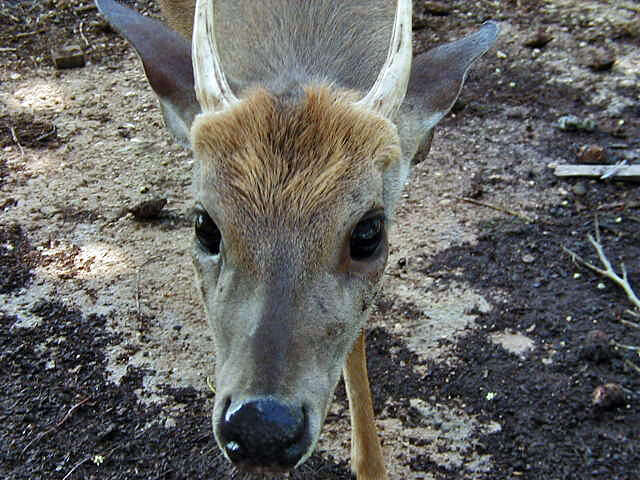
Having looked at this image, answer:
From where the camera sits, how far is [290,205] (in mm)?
2738

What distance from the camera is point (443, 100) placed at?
367 cm

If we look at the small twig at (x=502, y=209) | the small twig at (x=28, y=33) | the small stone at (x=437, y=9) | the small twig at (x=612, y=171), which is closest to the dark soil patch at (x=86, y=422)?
the small twig at (x=502, y=209)

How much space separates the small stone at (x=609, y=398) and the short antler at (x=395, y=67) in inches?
81.1

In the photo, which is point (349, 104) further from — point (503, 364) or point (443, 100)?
point (503, 364)

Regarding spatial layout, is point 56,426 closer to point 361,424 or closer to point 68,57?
point 361,424

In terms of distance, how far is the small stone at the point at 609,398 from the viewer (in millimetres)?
4023

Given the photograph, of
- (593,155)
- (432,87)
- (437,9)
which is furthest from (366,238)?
(437,9)

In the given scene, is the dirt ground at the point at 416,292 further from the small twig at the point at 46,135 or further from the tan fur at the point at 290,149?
the tan fur at the point at 290,149

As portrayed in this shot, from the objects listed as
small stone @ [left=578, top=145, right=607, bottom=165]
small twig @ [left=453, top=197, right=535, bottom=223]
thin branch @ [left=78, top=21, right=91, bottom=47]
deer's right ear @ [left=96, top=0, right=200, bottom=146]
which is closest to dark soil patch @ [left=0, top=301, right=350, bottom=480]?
deer's right ear @ [left=96, top=0, right=200, bottom=146]

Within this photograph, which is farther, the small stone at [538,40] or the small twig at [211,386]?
the small stone at [538,40]

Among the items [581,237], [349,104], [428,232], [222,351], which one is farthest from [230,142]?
[581,237]

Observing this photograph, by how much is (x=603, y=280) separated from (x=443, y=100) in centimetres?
199

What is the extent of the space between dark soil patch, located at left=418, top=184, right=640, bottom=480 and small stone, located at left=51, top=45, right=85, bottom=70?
14.7 ft

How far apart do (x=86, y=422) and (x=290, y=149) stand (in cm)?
220
